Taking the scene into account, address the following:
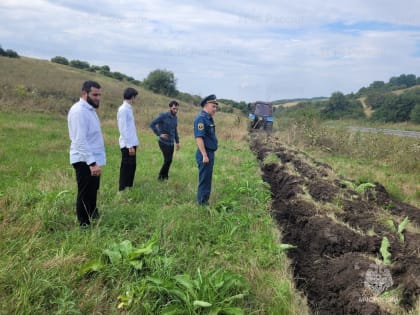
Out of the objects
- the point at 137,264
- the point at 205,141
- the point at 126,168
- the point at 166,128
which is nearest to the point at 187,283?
the point at 137,264

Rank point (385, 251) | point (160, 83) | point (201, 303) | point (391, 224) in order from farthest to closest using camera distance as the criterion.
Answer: point (160, 83) → point (391, 224) → point (385, 251) → point (201, 303)

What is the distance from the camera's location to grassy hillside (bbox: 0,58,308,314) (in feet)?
10.5

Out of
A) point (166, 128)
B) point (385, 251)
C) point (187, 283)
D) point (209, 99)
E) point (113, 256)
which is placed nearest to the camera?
point (187, 283)

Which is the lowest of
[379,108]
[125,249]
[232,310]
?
[232,310]

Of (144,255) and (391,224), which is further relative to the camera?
(391,224)

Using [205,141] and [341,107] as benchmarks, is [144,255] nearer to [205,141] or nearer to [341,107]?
[205,141]

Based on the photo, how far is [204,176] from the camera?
5.88 meters

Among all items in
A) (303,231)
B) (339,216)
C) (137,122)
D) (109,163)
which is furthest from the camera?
(137,122)

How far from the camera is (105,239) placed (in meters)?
4.30

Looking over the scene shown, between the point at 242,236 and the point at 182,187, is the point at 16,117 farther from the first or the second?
the point at 242,236

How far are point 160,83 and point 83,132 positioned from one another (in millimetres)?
55680

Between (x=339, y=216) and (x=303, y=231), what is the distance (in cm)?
85

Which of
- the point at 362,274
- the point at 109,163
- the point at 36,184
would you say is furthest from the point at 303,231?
the point at 109,163

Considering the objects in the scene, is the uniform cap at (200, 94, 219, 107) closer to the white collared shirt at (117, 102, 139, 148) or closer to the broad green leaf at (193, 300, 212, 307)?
the white collared shirt at (117, 102, 139, 148)
